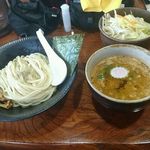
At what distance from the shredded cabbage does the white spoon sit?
0.22 m

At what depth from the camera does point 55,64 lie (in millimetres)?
919

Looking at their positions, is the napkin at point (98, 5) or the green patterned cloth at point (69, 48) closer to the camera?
the green patterned cloth at point (69, 48)

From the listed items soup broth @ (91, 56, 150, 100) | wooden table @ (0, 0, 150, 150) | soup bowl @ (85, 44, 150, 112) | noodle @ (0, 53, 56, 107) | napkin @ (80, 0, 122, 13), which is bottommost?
wooden table @ (0, 0, 150, 150)

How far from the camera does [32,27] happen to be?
1.18m

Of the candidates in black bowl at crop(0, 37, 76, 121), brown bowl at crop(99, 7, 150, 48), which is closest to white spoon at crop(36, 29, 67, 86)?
black bowl at crop(0, 37, 76, 121)

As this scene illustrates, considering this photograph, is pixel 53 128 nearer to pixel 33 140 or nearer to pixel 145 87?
pixel 33 140

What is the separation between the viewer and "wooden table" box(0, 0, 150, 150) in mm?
742

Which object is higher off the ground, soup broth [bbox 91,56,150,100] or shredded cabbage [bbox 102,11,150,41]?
shredded cabbage [bbox 102,11,150,41]

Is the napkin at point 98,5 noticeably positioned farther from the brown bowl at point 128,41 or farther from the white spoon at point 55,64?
the white spoon at point 55,64

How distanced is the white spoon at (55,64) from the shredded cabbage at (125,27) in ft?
0.72

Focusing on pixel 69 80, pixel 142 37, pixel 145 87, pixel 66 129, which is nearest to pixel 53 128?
pixel 66 129

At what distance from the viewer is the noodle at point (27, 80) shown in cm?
83

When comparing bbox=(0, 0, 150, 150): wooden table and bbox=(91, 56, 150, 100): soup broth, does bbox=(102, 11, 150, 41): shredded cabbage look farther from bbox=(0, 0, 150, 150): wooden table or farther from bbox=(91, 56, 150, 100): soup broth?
bbox=(0, 0, 150, 150): wooden table

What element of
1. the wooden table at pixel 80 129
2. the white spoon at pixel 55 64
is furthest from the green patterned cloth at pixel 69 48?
the wooden table at pixel 80 129
